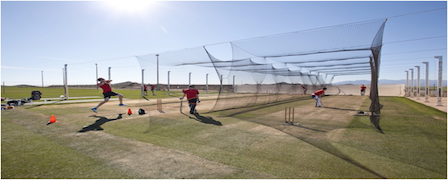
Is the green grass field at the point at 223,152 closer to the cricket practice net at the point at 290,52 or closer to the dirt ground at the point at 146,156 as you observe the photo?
the dirt ground at the point at 146,156

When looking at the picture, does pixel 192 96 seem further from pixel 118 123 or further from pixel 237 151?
pixel 237 151

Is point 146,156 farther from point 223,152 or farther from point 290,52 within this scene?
point 290,52

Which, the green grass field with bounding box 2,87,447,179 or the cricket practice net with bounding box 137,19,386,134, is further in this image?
the cricket practice net with bounding box 137,19,386,134

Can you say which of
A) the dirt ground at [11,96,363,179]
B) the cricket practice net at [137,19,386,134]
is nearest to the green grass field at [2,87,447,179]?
the dirt ground at [11,96,363,179]

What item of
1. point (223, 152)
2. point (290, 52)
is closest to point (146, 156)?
point (223, 152)

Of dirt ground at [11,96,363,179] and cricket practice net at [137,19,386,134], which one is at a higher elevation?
cricket practice net at [137,19,386,134]

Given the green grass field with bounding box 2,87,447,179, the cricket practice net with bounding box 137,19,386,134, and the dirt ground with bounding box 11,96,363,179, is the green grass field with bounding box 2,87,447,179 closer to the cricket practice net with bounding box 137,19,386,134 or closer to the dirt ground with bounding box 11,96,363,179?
the dirt ground with bounding box 11,96,363,179

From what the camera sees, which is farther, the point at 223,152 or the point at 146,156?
the point at 223,152

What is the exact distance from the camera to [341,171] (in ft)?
11.2

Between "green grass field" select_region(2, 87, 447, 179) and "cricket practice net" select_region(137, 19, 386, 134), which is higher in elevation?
"cricket practice net" select_region(137, 19, 386, 134)

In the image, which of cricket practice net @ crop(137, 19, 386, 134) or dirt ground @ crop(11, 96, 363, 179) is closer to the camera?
dirt ground @ crop(11, 96, 363, 179)

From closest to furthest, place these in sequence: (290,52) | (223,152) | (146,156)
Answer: (146,156), (223,152), (290,52)

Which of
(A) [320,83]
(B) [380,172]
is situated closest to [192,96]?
(B) [380,172]

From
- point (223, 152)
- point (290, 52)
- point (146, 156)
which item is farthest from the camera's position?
point (290, 52)
